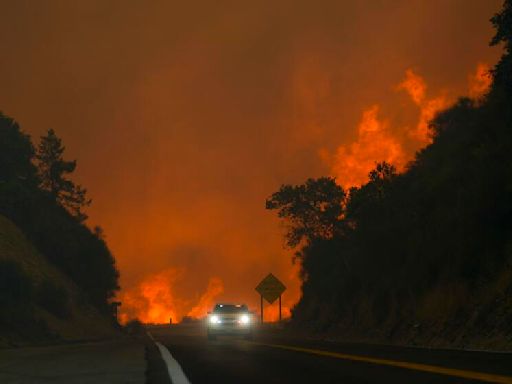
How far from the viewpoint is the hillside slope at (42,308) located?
57447 mm

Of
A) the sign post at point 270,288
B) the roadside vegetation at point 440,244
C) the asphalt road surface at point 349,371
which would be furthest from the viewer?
the sign post at point 270,288

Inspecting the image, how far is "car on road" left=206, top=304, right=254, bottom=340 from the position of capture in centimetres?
3938

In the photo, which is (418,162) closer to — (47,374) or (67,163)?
(47,374)

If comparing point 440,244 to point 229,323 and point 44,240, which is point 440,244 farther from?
point 44,240

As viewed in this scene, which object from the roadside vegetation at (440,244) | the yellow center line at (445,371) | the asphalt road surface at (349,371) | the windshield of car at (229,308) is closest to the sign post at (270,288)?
the roadside vegetation at (440,244)

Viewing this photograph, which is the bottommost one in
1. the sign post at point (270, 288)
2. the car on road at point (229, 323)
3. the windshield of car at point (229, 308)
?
the car on road at point (229, 323)

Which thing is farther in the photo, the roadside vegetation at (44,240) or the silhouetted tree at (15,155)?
the silhouetted tree at (15,155)

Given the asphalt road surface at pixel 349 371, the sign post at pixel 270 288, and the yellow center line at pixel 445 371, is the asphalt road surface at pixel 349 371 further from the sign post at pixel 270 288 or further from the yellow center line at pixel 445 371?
the sign post at pixel 270 288

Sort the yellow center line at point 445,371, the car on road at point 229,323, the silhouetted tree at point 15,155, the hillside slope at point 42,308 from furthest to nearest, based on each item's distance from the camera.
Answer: the silhouetted tree at point 15,155, the hillside slope at point 42,308, the car on road at point 229,323, the yellow center line at point 445,371

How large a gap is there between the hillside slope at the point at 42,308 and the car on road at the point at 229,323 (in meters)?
16.1

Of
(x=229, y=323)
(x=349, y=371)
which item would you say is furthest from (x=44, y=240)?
(x=349, y=371)

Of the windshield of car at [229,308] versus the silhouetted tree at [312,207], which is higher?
the silhouetted tree at [312,207]

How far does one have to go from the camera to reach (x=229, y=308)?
135 feet

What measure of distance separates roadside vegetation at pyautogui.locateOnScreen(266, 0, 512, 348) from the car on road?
558 cm
